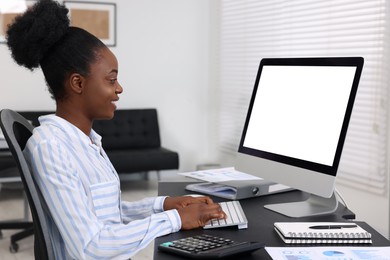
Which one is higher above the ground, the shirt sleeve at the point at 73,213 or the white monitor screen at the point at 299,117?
the white monitor screen at the point at 299,117

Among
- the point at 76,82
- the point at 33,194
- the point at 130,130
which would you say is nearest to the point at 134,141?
the point at 130,130

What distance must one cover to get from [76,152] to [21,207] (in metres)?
3.33

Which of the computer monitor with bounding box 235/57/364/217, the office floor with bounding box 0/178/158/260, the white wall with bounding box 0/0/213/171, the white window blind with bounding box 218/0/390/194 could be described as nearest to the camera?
the computer monitor with bounding box 235/57/364/217

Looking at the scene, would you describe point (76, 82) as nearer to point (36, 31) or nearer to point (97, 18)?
point (36, 31)

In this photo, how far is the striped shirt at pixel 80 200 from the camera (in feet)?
3.46

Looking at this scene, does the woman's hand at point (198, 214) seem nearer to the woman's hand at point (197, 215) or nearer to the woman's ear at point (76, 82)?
the woman's hand at point (197, 215)

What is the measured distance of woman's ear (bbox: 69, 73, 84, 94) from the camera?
1.18m

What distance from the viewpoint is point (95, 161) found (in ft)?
3.94

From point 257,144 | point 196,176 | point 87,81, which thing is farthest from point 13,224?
point 87,81

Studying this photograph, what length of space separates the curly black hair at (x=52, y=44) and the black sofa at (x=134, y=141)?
336 cm

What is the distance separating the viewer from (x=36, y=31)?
1.13m

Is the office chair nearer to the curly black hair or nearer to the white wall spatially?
the white wall

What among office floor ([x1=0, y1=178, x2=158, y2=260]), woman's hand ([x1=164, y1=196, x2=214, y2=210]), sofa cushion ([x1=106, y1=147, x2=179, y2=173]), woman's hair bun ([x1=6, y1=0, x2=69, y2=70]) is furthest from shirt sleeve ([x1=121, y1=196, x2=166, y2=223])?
sofa cushion ([x1=106, y1=147, x2=179, y2=173])

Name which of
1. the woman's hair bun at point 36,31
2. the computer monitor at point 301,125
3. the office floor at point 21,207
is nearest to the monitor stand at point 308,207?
the computer monitor at point 301,125
